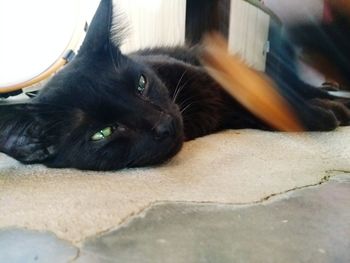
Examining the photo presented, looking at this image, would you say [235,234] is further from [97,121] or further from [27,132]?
[27,132]

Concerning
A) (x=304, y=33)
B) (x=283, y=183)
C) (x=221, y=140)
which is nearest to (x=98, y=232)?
(x=283, y=183)

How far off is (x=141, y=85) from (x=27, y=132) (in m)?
0.31

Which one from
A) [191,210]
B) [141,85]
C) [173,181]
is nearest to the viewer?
[191,210]

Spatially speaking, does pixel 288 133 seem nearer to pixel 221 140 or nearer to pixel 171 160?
pixel 221 140

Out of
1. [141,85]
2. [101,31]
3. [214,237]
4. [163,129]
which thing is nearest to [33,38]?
[101,31]

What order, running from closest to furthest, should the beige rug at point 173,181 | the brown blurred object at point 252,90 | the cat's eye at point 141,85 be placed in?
the beige rug at point 173,181, the cat's eye at point 141,85, the brown blurred object at point 252,90

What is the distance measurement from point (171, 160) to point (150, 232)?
449mm

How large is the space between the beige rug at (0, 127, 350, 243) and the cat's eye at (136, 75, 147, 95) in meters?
0.19

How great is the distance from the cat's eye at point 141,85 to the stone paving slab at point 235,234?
43cm

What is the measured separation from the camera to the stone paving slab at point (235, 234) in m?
0.58

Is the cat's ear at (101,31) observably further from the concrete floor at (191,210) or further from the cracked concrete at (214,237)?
the cracked concrete at (214,237)

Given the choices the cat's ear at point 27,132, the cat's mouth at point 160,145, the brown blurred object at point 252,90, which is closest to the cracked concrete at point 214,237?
the cat's mouth at point 160,145

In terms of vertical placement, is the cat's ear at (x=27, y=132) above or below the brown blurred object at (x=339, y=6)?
below

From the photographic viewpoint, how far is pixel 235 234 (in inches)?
25.3
